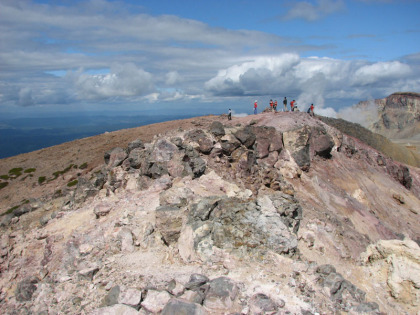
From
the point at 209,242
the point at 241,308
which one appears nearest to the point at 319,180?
the point at 209,242

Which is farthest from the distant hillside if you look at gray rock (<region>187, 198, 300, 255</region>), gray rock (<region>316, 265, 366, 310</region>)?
gray rock (<region>316, 265, 366, 310</region>)

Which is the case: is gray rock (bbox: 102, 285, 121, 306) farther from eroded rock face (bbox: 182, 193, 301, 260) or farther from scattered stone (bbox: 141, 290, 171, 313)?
eroded rock face (bbox: 182, 193, 301, 260)

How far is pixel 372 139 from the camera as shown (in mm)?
73250

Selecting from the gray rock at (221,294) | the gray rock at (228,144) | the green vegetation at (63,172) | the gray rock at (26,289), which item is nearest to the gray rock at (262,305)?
the gray rock at (221,294)

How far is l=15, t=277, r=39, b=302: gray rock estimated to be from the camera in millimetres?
14227

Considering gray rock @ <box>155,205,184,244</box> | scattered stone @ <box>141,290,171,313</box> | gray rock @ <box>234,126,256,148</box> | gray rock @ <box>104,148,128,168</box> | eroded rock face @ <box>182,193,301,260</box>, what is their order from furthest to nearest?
gray rock @ <box>234,126,256,148</box>
gray rock @ <box>104,148,128,168</box>
gray rock @ <box>155,205,184,244</box>
eroded rock face @ <box>182,193,301,260</box>
scattered stone @ <box>141,290,171,313</box>

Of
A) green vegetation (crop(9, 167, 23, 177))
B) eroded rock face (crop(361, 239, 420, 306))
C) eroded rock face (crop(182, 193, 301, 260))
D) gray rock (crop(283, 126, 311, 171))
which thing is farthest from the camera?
green vegetation (crop(9, 167, 23, 177))

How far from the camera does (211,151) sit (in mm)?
25375

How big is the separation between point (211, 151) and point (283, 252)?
13228 millimetres

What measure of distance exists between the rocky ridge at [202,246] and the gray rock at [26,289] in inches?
1.7

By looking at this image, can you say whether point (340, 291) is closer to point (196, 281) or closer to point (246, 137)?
point (196, 281)

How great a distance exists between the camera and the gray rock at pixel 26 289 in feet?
46.7

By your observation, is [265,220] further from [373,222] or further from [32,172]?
[32,172]

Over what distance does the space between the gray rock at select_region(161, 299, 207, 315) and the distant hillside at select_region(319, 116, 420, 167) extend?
178 ft
